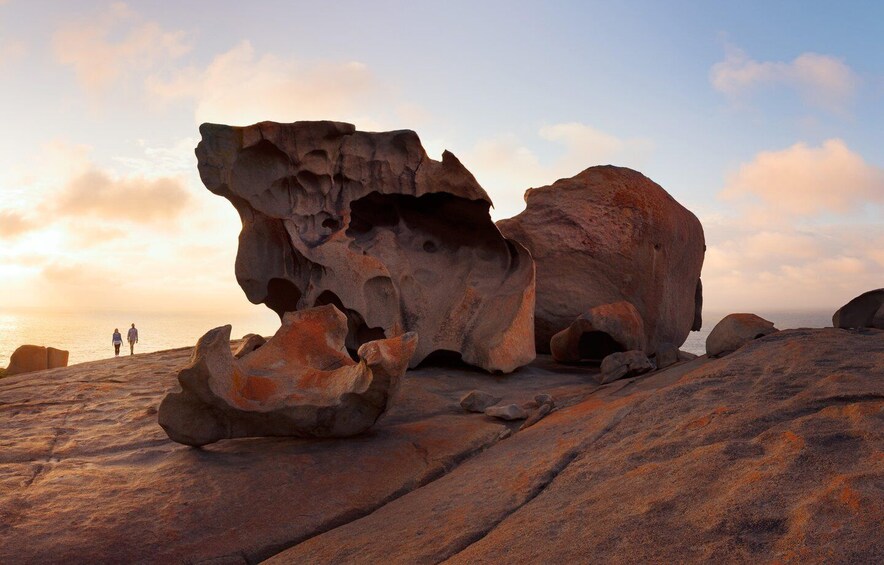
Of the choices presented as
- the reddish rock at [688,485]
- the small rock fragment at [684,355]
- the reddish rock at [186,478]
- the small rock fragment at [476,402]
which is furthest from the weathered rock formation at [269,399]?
the small rock fragment at [684,355]

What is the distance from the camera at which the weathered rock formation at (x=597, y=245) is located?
Result: 27.0 ft

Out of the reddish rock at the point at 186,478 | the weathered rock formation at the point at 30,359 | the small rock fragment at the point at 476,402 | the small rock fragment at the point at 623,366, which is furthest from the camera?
the weathered rock formation at the point at 30,359

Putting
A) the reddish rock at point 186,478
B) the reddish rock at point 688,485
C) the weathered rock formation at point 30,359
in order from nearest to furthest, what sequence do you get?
the reddish rock at point 688,485, the reddish rock at point 186,478, the weathered rock formation at point 30,359

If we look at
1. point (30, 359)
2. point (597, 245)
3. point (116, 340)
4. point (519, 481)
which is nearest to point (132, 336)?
point (116, 340)

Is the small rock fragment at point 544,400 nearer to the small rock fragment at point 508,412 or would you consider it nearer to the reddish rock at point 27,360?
the small rock fragment at point 508,412

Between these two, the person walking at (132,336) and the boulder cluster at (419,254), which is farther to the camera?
the person walking at (132,336)

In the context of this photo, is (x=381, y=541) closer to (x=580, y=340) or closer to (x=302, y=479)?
(x=302, y=479)

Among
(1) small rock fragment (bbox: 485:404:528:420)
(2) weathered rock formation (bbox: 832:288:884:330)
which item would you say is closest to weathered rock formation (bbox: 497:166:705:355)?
(2) weathered rock formation (bbox: 832:288:884:330)

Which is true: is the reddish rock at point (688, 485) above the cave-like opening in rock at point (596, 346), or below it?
below

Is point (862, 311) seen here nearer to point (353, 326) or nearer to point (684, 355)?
point (684, 355)

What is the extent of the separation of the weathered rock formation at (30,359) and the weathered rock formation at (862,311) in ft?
40.0

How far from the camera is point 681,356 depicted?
746cm

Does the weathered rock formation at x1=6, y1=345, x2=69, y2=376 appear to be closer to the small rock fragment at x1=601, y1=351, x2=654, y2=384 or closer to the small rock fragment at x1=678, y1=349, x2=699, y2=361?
the small rock fragment at x1=601, y1=351, x2=654, y2=384

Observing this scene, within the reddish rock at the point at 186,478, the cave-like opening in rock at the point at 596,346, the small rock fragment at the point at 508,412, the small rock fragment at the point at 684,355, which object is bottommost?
the reddish rock at the point at 186,478
